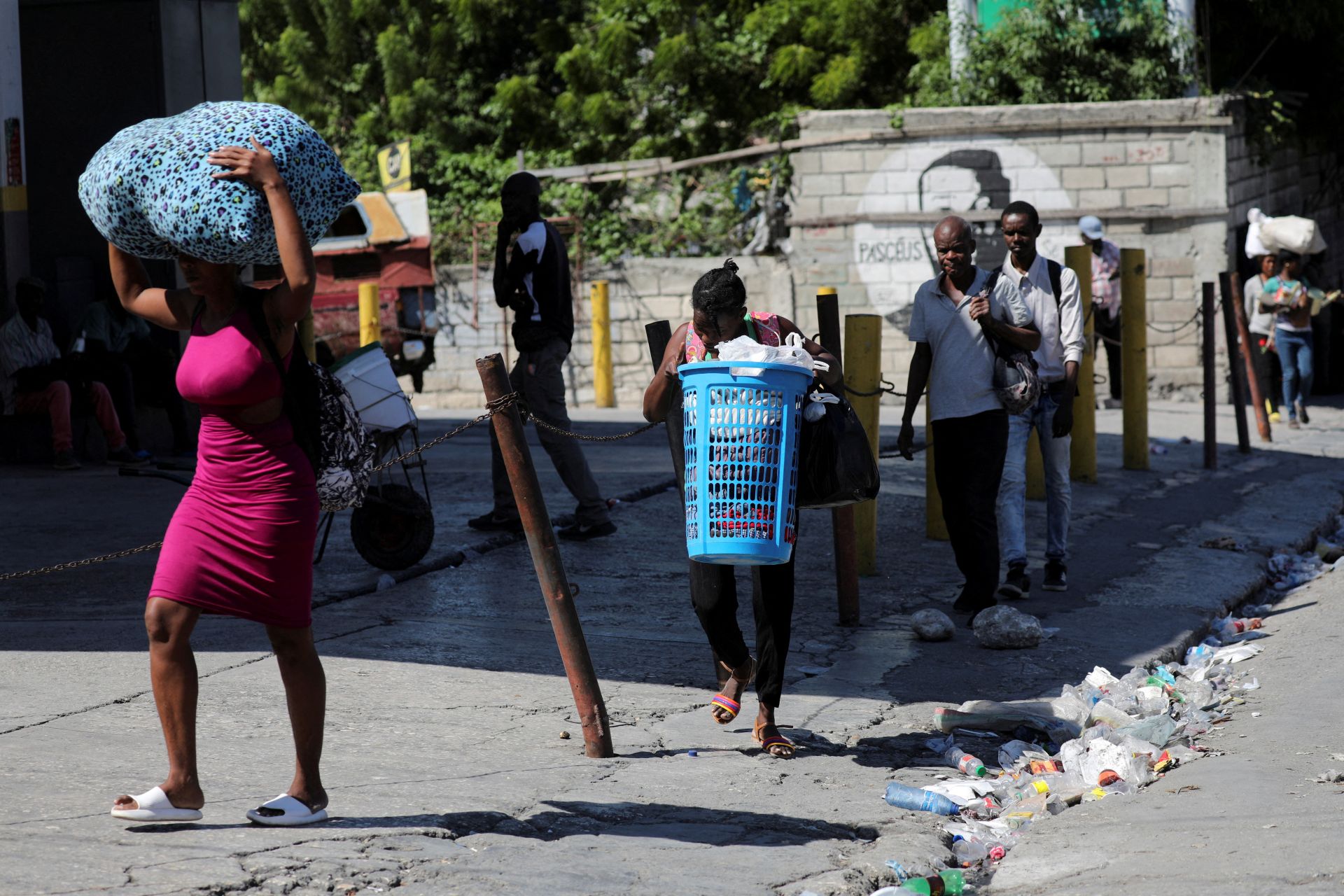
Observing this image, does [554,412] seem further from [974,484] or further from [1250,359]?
[1250,359]

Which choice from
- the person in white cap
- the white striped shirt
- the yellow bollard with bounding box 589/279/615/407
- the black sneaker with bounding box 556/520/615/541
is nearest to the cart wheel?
the black sneaker with bounding box 556/520/615/541

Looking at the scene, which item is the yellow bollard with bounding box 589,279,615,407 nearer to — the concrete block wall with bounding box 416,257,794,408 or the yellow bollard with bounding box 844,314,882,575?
the concrete block wall with bounding box 416,257,794,408

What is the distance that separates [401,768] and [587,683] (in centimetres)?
65

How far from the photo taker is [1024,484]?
24.5 feet

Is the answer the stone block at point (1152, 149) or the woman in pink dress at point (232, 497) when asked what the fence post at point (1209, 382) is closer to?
the stone block at point (1152, 149)

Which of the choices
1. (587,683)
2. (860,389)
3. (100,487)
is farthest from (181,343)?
(587,683)

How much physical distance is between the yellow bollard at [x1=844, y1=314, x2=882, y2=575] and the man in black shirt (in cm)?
144

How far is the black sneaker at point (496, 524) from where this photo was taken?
862cm

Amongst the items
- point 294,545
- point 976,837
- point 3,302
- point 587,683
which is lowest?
point 976,837

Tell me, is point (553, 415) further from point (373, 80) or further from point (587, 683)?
point (373, 80)

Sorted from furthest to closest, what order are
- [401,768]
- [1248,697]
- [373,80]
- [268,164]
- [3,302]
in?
1. [373,80]
2. [3,302]
3. [1248,697]
4. [401,768]
5. [268,164]

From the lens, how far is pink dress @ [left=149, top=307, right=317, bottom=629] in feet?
13.1

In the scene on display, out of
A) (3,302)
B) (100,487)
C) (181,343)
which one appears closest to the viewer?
(100,487)

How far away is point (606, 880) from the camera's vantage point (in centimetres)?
402
